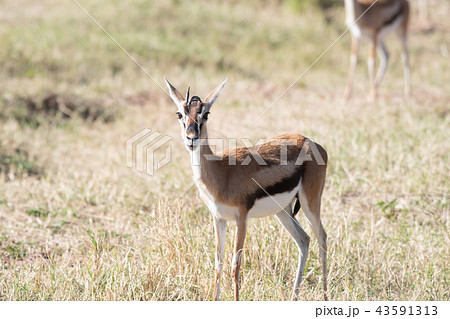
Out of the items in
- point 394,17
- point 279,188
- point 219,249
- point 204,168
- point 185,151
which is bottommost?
point 219,249

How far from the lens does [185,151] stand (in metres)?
8.13

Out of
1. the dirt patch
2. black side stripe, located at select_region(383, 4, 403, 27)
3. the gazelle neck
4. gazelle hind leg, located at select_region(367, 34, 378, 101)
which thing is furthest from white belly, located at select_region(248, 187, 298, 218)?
black side stripe, located at select_region(383, 4, 403, 27)

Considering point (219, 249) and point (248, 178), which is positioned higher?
point (248, 178)

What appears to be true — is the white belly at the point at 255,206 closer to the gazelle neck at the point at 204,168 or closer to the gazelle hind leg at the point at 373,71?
the gazelle neck at the point at 204,168

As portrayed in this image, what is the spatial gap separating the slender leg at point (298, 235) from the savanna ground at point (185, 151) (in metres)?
0.18

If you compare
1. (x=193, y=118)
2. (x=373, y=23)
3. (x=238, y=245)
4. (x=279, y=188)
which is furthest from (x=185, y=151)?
(x=373, y=23)

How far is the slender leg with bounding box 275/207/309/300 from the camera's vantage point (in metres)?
4.93

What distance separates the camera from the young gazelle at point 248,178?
4.44 meters

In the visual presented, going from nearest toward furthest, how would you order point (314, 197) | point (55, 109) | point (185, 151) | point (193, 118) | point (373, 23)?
point (193, 118)
point (314, 197)
point (185, 151)
point (55, 109)
point (373, 23)

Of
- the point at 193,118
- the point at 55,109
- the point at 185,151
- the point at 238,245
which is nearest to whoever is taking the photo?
the point at 193,118

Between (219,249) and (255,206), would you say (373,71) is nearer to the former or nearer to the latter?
(255,206)

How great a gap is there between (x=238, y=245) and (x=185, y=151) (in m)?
3.77

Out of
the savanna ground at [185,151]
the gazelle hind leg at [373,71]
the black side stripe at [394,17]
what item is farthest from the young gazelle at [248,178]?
the black side stripe at [394,17]

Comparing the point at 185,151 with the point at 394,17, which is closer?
the point at 185,151
